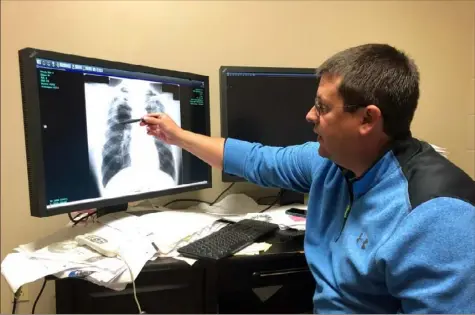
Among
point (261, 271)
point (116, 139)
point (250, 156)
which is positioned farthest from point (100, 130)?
point (261, 271)

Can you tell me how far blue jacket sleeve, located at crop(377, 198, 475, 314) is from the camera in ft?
2.59

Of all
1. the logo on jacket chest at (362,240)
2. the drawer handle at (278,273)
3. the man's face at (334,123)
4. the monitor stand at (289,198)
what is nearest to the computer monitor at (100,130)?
the monitor stand at (289,198)

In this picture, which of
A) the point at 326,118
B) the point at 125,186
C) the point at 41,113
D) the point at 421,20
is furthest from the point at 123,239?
the point at 421,20

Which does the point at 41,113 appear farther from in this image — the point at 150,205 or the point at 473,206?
the point at 473,206

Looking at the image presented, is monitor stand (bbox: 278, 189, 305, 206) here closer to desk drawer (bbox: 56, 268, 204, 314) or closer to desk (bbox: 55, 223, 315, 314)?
desk (bbox: 55, 223, 315, 314)

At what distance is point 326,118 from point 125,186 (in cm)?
67

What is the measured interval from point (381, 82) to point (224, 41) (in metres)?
0.91

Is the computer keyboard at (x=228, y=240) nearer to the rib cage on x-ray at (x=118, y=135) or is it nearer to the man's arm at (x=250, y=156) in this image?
the man's arm at (x=250, y=156)

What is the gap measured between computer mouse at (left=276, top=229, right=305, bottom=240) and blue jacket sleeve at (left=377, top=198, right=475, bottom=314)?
0.48m

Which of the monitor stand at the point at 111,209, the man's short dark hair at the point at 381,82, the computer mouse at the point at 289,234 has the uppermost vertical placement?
the man's short dark hair at the point at 381,82

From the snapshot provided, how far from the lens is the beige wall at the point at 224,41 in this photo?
1578 millimetres

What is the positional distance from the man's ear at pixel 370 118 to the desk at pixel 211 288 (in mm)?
406

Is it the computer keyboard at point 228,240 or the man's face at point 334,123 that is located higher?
the man's face at point 334,123

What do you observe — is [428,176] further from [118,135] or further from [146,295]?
[118,135]
